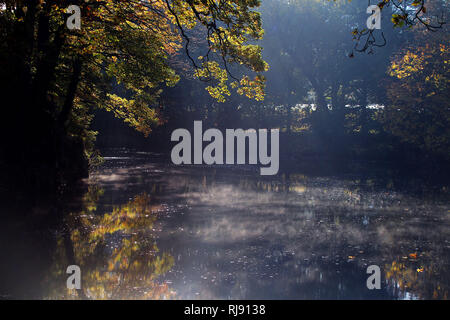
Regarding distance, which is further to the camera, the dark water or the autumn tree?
the autumn tree

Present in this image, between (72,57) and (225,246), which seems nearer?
(225,246)

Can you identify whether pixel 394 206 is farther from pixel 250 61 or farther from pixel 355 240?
pixel 250 61

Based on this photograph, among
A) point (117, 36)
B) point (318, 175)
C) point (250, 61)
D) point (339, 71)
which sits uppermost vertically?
point (339, 71)

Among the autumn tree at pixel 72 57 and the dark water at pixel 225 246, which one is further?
the autumn tree at pixel 72 57

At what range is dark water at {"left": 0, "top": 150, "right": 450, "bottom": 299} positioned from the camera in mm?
8906

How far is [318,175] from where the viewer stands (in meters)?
35.5

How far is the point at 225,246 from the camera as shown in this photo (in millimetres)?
12320

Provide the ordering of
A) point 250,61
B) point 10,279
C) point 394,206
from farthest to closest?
point 394,206
point 250,61
point 10,279

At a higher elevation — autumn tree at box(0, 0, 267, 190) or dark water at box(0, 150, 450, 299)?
autumn tree at box(0, 0, 267, 190)

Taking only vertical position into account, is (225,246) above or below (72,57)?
below

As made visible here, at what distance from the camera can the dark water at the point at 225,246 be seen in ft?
29.2

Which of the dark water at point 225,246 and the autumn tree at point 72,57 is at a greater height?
the autumn tree at point 72,57
